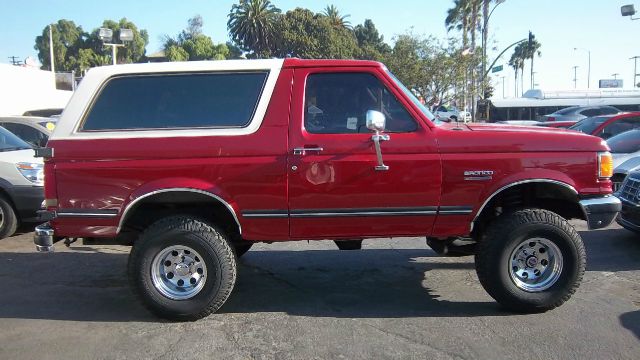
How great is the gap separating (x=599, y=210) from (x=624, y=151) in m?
6.24

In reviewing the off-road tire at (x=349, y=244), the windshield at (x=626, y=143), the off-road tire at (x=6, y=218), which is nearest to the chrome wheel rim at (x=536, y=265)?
the off-road tire at (x=349, y=244)

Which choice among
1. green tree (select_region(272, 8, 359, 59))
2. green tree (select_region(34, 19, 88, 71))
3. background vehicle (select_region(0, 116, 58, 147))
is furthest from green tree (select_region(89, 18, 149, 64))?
background vehicle (select_region(0, 116, 58, 147))

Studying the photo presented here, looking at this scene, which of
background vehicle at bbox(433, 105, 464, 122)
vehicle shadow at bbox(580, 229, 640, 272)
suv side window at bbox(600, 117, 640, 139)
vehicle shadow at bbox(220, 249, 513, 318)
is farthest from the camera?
suv side window at bbox(600, 117, 640, 139)

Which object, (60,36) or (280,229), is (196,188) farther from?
(60,36)

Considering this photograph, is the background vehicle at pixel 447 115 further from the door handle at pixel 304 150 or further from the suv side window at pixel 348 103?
the door handle at pixel 304 150

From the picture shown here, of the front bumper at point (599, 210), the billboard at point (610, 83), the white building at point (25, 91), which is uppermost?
the billboard at point (610, 83)

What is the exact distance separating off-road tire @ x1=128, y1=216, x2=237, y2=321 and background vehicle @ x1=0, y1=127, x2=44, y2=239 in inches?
154

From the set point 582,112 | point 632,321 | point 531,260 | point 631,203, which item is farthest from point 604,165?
point 582,112

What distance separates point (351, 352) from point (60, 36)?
259 ft

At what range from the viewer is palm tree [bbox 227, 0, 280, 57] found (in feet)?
198

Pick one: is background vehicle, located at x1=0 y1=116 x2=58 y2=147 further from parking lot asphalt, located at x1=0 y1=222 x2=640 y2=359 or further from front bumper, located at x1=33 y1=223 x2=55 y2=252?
front bumper, located at x1=33 y1=223 x2=55 y2=252

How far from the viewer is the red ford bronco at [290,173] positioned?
4453 mm

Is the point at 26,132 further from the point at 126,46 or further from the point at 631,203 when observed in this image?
the point at 126,46

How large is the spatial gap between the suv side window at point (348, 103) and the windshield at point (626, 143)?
7053mm
